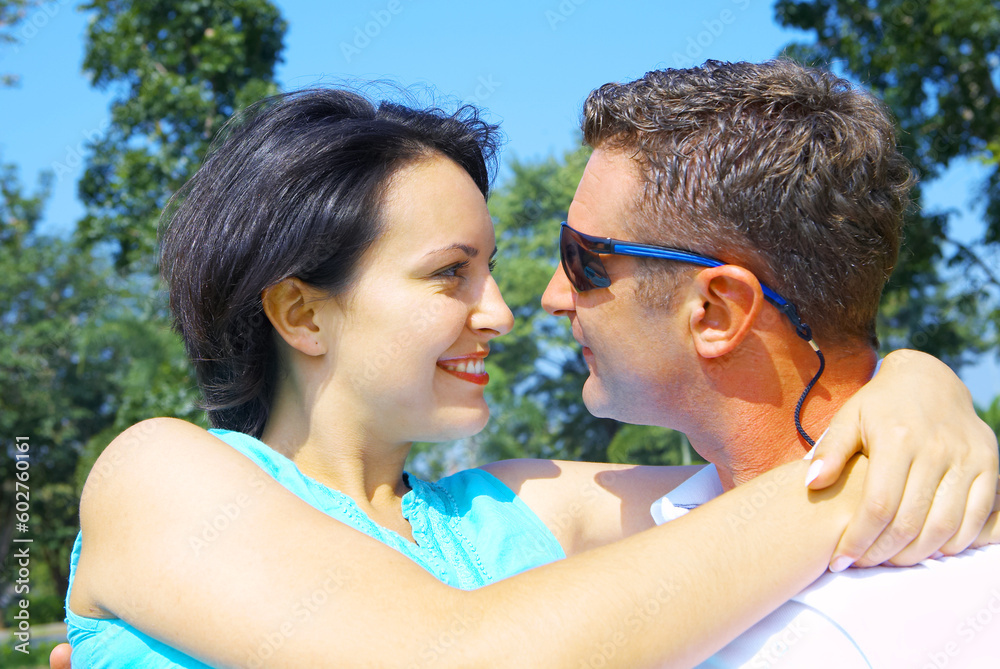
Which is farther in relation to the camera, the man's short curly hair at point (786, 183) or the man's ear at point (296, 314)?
the man's ear at point (296, 314)

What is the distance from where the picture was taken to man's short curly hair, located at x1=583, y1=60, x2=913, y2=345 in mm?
2158

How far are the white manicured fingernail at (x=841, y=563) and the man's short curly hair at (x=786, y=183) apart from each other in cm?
68

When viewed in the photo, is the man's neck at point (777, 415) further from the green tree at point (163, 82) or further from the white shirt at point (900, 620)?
the green tree at point (163, 82)

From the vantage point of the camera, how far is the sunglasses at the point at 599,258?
7.16 feet

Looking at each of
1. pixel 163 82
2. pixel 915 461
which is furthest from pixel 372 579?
pixel 163 82

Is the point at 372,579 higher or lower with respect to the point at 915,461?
lower

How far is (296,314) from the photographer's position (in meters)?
2.43

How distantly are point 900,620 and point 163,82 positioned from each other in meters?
8.93

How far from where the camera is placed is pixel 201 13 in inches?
350

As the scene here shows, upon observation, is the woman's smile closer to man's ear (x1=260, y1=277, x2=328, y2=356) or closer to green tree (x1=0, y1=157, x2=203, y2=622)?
man's ear (x1=260, y1=277, x2=328, y2=356)

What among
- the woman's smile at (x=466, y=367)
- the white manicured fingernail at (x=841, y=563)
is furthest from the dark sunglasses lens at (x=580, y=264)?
the white manicured fingernail at (x=841, y=563)

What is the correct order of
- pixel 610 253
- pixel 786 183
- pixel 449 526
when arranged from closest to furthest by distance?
pixel 786 183, pixel 610 253, pixel 449 526

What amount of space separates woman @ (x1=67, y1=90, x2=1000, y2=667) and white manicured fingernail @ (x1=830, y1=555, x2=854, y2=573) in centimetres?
6

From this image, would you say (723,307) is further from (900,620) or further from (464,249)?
(900,620)
